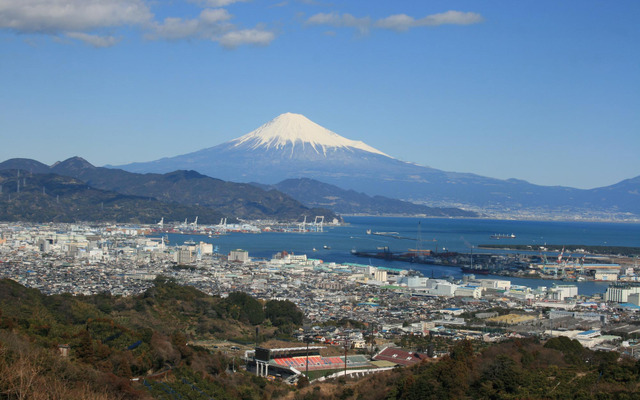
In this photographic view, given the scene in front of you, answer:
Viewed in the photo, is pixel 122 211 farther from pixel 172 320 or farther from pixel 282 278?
pixel 172 320

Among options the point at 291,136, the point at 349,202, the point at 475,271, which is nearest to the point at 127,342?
the point at 475,271

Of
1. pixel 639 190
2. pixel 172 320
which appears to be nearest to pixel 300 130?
pixel 639 190

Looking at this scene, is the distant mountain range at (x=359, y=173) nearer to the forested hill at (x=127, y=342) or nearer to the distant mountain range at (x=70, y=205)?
the distant mountain range at (x=70, y=205)

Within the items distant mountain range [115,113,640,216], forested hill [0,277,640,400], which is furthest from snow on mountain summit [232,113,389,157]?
forested hill [0,277,640,400]

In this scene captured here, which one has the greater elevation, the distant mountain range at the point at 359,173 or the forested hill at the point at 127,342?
the distant mountain range at the point at 359,173

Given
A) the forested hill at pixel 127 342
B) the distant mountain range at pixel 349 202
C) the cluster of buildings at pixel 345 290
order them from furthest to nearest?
the distant mountain range at pixel 349 202 < the cluster of buildings at pixel 345 290 < the forested hill at pixel 127 342

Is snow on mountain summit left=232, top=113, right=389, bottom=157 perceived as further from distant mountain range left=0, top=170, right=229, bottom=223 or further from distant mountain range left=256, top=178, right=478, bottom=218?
distant mountain range left=0, top=170, right=229, bottom=223

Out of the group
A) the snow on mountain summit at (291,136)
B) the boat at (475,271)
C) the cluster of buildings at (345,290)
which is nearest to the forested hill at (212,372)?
the cluster of buildings at (345,290)

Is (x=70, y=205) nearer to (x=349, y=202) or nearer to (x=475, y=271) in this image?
(x=475, y=271)
